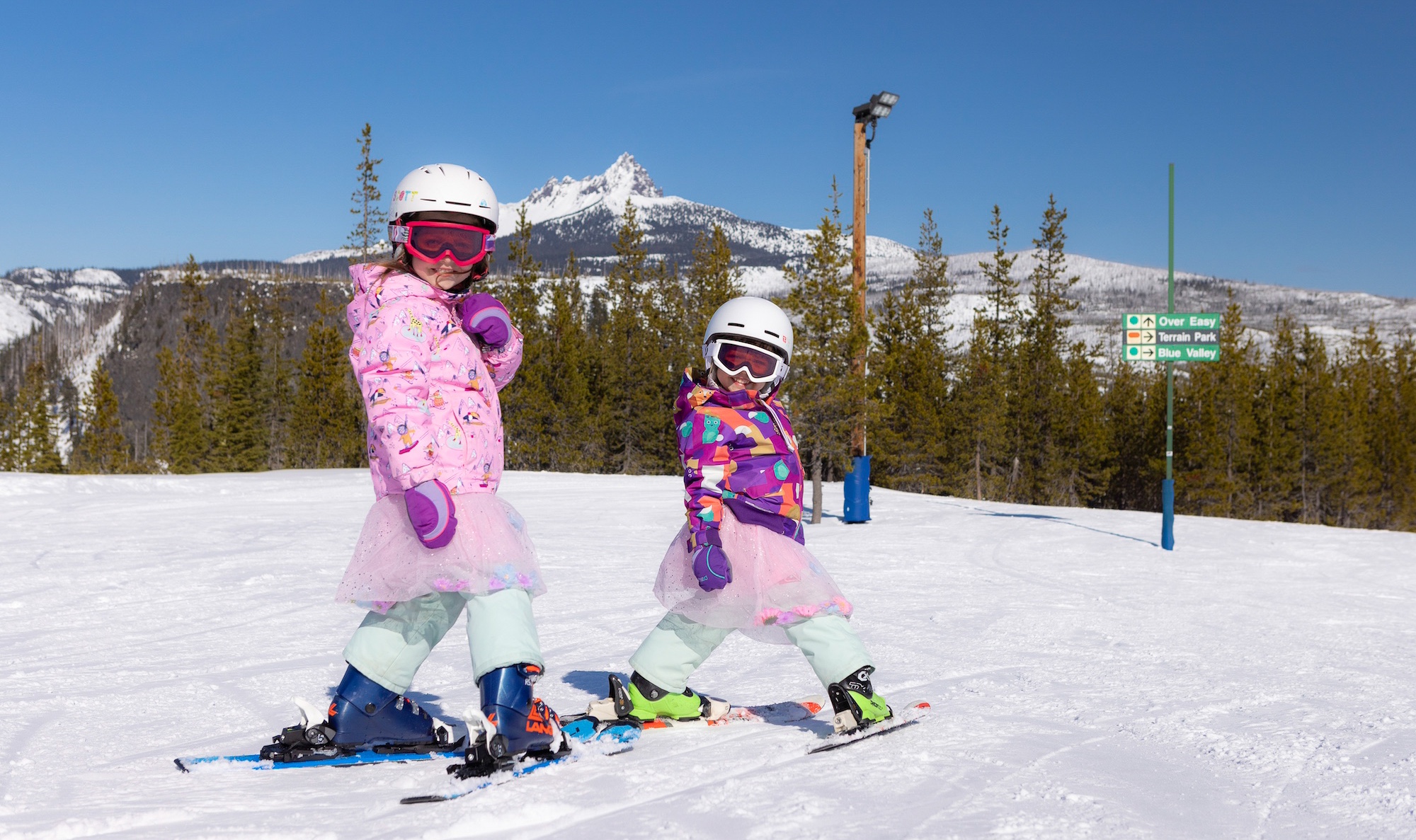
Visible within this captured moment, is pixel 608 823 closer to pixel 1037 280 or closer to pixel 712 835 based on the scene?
pixel 712 835

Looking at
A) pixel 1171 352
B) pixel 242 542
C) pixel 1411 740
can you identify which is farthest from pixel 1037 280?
pixel 1411 740

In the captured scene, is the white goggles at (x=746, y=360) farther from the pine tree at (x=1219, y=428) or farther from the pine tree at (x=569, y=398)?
the pine tree at (x=1219, y=428)

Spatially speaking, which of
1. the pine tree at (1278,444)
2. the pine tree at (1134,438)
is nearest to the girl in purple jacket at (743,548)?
the pine tree at (1134,438)

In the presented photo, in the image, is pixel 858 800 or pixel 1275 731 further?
pixel 1275 731

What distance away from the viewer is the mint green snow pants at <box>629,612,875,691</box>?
10.5 feet

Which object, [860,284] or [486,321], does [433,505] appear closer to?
[486,321]

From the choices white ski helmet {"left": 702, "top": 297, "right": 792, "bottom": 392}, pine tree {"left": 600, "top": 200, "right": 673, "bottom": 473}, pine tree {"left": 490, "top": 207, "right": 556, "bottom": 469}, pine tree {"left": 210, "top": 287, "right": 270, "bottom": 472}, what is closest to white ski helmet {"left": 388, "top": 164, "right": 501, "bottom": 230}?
white ski helmet {"left": 702, "top": 297, "right": 792, "bottom": 392}

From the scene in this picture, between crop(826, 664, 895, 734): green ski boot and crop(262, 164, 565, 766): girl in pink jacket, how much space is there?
939mm

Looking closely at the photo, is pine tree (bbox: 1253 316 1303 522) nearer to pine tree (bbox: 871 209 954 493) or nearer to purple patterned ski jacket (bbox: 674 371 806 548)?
pine tree (bbox: 871 209 954 493)

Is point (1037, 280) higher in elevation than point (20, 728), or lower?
higher

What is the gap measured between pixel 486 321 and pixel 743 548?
116 centimetres

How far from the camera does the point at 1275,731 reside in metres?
3.38

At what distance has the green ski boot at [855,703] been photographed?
3123 mm

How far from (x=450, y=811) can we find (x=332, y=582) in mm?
5422
